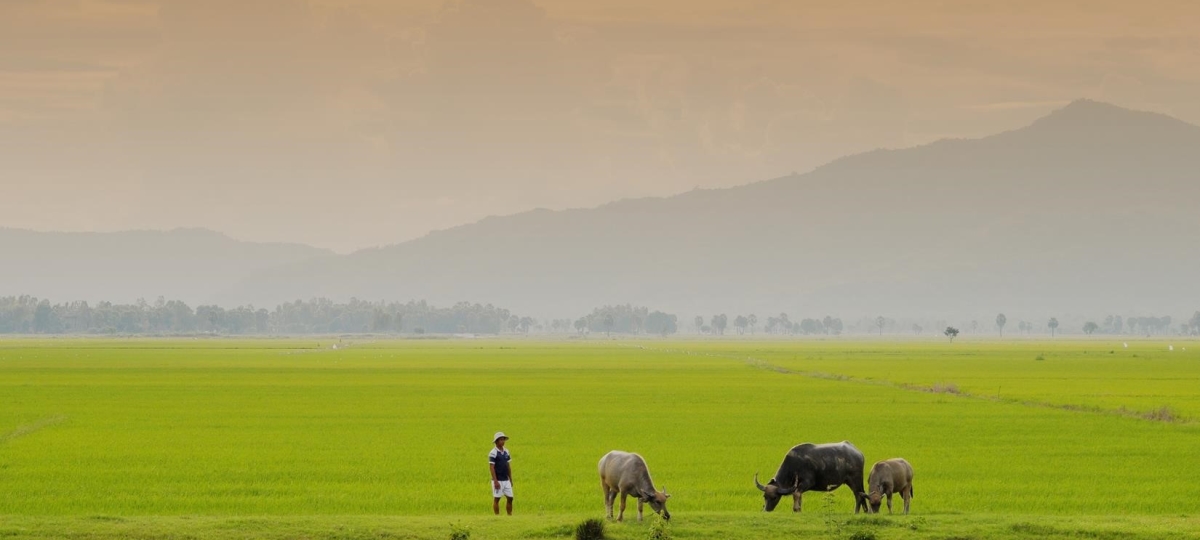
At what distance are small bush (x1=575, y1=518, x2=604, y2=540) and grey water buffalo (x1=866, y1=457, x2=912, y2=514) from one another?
15.2 feet

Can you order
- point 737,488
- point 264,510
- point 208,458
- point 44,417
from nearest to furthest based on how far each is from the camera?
point 264,510 → point 737,488 → point 208,458 → point 44,417

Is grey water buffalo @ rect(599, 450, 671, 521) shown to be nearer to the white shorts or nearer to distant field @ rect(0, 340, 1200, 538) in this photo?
distant field @ rect(0, 340, 1200, 538)

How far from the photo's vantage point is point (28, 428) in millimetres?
37938

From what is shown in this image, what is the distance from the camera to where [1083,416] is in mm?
42594

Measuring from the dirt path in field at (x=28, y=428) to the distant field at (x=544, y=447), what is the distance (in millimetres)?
123

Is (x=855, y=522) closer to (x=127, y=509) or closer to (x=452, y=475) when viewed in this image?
(x=452, y=475)

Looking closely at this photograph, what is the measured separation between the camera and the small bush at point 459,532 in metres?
17.9

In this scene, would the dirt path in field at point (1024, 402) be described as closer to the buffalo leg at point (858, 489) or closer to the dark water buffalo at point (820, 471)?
the buffalo leg at point (858, 489)

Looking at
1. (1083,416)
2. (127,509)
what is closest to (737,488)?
(127,509)

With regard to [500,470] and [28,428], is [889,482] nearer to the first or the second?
[500,470]

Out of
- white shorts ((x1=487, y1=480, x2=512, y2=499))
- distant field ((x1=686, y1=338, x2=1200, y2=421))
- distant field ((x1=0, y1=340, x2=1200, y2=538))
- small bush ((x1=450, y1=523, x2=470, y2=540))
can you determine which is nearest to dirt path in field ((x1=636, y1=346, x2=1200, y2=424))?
distant field ((x1=686, y1=338, x2=1200, y2=421))

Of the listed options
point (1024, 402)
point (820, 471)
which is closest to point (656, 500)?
point (820, 471)

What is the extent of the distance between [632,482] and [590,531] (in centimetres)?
108

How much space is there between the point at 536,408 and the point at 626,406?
3.35 meters
